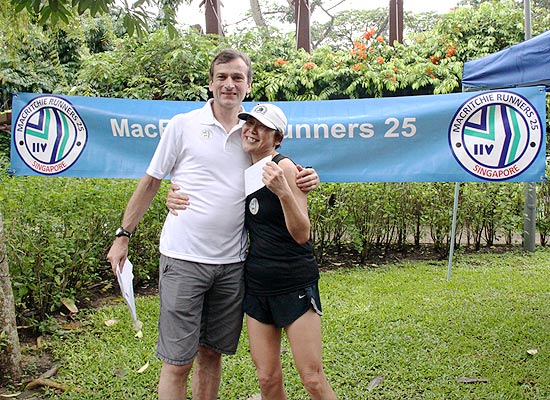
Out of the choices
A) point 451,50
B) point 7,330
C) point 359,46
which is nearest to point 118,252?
point 7,330

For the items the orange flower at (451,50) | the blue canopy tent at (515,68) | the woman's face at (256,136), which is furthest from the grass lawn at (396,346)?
the orange flower at (451,50)

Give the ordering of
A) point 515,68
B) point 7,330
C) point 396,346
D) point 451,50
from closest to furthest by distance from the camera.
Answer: point 7,330 → point 396,346 → point 515,68 → point 451,50

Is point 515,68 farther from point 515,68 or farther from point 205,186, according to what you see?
point 205,186

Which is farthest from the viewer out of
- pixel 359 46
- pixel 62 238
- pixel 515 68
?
pixel 359 46

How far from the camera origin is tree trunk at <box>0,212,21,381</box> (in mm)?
3236

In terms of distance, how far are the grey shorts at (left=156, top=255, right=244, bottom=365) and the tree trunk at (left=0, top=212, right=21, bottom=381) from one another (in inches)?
51.3

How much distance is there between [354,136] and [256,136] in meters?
2.37

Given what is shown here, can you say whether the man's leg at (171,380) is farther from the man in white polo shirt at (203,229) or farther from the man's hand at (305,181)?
the man's hand at (305,181)

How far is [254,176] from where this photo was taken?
2.39 meters

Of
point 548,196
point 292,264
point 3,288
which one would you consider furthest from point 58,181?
point 548,196

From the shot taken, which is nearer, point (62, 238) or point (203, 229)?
point (203, 229)

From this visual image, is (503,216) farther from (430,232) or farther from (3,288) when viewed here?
(3,288)

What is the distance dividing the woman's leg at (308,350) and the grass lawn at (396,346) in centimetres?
100

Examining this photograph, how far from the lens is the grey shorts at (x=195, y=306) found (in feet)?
7.91
